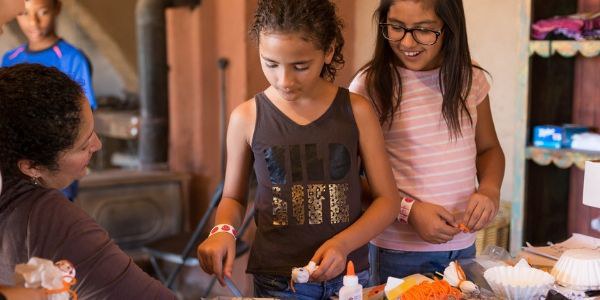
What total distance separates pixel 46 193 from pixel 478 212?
93 centimetres

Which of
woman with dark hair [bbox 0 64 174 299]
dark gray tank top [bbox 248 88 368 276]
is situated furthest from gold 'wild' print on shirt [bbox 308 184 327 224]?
woman with dark hair [bbox 0 64 174 299]

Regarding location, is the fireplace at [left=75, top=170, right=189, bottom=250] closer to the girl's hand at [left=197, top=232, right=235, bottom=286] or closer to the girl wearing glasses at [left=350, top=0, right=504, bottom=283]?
the girl wearing glasses at [left=350, top=0, right=504, bottom=283]

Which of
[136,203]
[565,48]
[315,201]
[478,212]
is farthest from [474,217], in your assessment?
[136,203]

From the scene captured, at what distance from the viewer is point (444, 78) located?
1.61 m

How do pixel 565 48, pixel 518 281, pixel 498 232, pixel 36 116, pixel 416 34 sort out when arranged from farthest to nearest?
pixel 498 232
pixel 565 48
pixel 416 34
pixel 518 281
pixel 36 116

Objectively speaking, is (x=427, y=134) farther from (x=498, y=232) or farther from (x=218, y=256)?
(x=498, y=232)

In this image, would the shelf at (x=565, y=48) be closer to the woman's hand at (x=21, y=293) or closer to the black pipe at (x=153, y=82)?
the black pipe at (x=153, y=82)

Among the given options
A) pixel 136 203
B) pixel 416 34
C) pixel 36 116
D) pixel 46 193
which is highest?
pixel 416 34

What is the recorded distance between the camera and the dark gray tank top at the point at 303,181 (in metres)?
1.40

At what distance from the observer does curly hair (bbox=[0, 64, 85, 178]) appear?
3.50 feet

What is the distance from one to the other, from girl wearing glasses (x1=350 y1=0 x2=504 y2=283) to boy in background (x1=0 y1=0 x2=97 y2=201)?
4.50 feet

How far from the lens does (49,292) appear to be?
3.03 feet

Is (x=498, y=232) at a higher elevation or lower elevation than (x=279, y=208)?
lower

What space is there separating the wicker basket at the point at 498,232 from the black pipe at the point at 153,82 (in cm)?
180
